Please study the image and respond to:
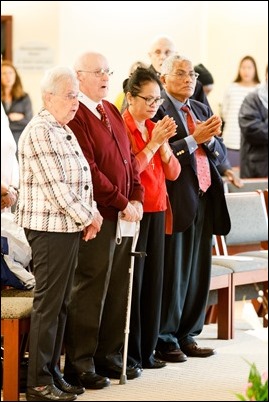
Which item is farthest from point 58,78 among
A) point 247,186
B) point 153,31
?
point 153,31

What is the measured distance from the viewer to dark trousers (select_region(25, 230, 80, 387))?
454 centimetres

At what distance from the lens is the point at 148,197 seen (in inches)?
203

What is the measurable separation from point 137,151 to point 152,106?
9.0 inches

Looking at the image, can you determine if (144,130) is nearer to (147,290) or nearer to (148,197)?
(148,197)

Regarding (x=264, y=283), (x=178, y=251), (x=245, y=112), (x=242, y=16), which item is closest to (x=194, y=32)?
(x=242, y=16)

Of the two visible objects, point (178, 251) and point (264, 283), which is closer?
point (178, 251)

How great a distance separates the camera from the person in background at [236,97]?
10.0 m

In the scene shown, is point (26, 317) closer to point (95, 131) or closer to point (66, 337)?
point (66, 337)

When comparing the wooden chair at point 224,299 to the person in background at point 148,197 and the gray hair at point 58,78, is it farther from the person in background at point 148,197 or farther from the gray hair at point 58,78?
the gray hair at point 58,78

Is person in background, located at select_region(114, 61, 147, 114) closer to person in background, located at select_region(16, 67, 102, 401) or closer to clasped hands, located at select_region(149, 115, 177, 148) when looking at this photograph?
clasped hands, located at select_region(149, 115, 177, 148)

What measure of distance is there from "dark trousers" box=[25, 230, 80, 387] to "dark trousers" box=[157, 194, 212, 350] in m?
1.01

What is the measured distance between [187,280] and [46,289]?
1.25 meters

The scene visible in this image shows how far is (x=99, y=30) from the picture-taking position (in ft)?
37.4

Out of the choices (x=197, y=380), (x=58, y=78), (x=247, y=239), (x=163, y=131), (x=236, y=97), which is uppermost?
(x=236, y=97)
